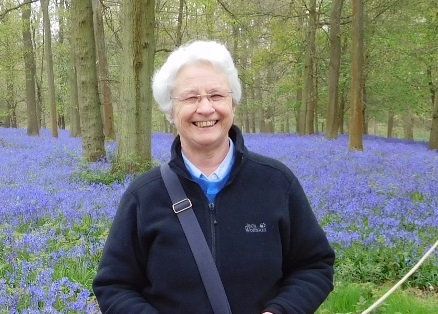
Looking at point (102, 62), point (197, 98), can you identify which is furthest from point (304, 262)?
point (102, 62)

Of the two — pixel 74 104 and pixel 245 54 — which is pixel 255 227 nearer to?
pixel 74 104

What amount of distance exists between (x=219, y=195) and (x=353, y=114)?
43.5 ft

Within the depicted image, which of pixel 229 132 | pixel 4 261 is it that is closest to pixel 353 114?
pixel 4 261

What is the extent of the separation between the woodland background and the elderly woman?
286 centimetres

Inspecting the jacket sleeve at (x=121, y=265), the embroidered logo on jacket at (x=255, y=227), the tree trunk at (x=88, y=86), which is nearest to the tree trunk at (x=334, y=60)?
the tree trunk at (x=88, y=86)

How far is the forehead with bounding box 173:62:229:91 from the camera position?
7.34ft

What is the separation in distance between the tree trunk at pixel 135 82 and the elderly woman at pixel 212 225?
751cm

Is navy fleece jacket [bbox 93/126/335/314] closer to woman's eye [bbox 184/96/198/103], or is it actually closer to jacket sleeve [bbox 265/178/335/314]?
jacket sleeve [bbox 265/178/335/314]

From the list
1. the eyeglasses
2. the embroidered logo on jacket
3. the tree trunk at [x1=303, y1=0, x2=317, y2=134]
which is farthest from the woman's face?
the tree trunk at [x1=303, y1=0, x2=317, y2=134]

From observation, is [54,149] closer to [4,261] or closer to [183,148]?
[4,261]

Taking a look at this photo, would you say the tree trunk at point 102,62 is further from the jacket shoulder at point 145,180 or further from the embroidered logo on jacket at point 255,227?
the embroidered logo on jacket at point 255,227

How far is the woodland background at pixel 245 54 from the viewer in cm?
983

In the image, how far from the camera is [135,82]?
31.7 feet

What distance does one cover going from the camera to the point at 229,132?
243cm
